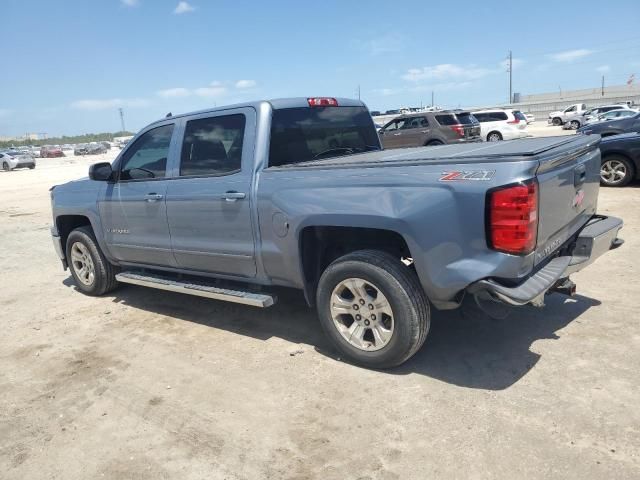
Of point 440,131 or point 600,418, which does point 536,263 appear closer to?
point 600,418

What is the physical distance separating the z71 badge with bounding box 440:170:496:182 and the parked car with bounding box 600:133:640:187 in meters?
7.79

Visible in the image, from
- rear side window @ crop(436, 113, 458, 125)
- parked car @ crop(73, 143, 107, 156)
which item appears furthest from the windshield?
parked car @ crop(73, 143, 107, 156)

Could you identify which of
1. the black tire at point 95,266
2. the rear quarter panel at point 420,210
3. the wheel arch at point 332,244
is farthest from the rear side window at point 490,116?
the rear quarter panel at point 420,210

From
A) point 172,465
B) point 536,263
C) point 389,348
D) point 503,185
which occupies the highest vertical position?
point 503,185

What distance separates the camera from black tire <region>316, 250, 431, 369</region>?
11.1ft

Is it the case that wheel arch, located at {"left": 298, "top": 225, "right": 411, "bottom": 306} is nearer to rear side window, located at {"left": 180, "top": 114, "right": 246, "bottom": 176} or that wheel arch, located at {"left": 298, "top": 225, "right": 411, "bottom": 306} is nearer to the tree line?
rear side window, located at {"left": 180, "top": 114, "right": 246, "bottom": 176}

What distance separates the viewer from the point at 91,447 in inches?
121

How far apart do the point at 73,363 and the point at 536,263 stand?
12.0 feet

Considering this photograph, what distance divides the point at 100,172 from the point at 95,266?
1.23 m

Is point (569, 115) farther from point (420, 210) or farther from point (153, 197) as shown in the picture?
point (420, 210)

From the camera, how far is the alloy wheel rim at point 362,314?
355 cm

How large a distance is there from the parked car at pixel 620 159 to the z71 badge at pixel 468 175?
7789 millimetres

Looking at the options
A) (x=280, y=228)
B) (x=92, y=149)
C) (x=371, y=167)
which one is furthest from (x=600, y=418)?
(x=92, y=149)

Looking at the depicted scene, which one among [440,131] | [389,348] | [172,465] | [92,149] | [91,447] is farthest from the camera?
[92,149]
